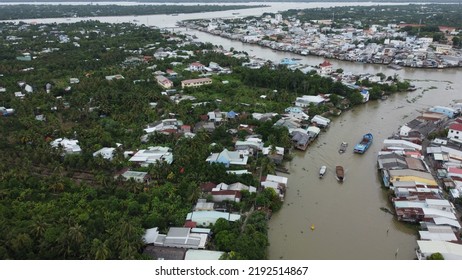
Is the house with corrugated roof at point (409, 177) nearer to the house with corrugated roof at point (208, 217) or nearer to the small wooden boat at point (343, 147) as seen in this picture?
the small wooden boat at point (343, 147)

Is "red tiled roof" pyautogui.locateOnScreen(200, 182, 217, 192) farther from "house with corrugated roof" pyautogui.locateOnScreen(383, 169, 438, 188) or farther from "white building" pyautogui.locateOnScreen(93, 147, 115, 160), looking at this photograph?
"house with corrugated roof" pyautogui.locateOnScreen(383, 169, 438, 188)

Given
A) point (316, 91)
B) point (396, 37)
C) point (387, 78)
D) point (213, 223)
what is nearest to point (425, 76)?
point (387, 78)

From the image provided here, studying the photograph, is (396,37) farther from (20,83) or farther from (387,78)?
(20,83)

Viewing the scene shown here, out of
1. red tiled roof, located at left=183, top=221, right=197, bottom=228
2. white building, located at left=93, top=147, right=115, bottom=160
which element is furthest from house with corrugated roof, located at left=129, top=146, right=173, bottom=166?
red tiled roof, located at left=183, top=221, right=197, bottom=228

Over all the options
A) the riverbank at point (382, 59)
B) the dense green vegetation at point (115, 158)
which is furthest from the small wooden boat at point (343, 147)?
the riverbank at point (382, 59)

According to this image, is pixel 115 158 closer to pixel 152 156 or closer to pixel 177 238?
pixel 152 156
